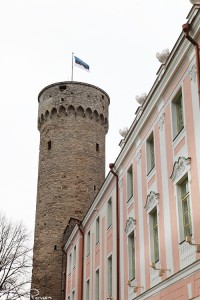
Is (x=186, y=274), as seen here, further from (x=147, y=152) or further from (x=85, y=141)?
(x=85, y=141)

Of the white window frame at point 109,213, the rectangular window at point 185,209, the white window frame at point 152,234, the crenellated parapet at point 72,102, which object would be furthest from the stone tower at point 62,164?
the rectangular window at point 185,209

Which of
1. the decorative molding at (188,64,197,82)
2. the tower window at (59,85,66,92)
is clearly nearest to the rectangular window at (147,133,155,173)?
the decorative molding at (188,64,197,82)

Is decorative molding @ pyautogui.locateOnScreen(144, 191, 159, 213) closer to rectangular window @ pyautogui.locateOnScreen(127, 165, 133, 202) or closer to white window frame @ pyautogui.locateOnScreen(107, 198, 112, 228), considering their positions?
rectangular window @ pyautogui.locateOnScreen(127, 165, 133, 202)

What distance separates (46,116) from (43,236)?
10110 mm

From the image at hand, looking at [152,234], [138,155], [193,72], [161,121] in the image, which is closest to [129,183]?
[138,155]

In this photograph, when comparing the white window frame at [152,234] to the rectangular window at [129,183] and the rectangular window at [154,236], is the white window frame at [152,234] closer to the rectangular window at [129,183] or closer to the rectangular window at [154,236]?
the rectangular window at [154,236]

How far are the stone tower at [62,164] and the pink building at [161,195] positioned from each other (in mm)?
14094

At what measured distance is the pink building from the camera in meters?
12.6

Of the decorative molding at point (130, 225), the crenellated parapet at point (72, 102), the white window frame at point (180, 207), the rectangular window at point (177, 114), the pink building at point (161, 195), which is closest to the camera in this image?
the pink building at point (161, 195)

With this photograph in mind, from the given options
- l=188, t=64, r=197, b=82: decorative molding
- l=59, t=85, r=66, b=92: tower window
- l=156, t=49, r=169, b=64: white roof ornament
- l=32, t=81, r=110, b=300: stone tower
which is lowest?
l=188, t=64, r=197, b=82: decorative molding

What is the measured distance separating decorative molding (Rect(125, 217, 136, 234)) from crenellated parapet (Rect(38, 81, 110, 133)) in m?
23.1

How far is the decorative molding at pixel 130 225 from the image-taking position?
17188 mm

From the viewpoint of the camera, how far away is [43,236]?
119ft

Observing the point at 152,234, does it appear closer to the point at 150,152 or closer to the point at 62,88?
the point at 150,152
